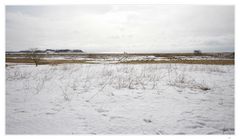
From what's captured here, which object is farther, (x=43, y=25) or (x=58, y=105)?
(x=43, y=25)

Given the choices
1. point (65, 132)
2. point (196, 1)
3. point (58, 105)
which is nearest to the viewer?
point (65, 132)

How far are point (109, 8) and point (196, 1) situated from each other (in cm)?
181

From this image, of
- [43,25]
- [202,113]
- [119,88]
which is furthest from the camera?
[43,25]

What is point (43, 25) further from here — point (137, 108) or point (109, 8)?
point (137, 108)

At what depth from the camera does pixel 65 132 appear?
2.47m

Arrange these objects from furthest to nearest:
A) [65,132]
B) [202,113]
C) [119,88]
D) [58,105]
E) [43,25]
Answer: [43,25]
[119,88]
[58,105]
[202,113]
[65,132]

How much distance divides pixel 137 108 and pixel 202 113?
107 centimetres

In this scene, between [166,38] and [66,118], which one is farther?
[166,38]
